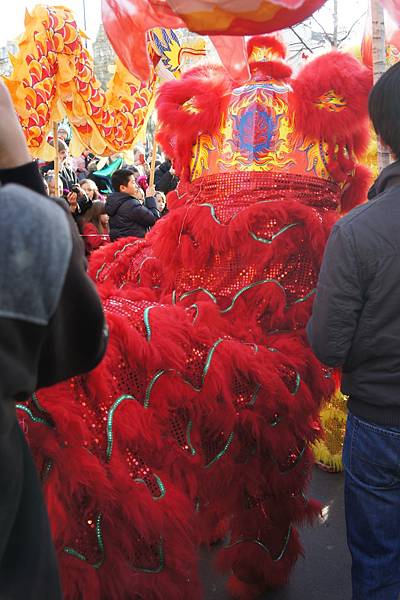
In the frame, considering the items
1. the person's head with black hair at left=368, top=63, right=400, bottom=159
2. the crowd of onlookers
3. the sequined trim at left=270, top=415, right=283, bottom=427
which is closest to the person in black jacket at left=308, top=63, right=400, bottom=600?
the person's head with black hair at left=368, top=63, right=400, bottom=159

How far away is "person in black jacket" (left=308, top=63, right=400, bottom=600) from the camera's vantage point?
52.2 inches

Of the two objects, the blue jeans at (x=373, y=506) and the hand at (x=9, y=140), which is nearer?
the hand at (x=9, y=140)

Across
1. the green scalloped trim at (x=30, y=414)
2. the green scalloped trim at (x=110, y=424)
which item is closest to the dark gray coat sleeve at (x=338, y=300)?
the green scalloped trim at (x=110, y=424)

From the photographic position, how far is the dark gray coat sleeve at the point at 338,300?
1.33 metres

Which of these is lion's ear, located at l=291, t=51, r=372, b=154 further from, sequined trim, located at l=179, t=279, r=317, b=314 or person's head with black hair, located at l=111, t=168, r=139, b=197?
person's head with black hair, located at l=111, t=168, r=139, b=197

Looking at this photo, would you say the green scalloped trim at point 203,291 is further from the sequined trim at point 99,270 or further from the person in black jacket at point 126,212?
the person in black jacket at point 126,212

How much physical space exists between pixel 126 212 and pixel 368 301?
364cm

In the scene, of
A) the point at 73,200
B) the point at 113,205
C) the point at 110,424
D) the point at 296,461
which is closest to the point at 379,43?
the point at 296,461

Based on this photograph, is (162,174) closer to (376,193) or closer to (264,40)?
(264,40)

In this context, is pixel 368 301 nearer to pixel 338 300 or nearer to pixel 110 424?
Answer: pixel 338 300

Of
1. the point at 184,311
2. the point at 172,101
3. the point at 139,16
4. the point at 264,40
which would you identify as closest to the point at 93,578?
the point at 184,311

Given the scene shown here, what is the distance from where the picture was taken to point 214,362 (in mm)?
1543

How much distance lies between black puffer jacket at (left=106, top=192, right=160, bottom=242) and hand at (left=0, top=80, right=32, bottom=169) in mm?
3962

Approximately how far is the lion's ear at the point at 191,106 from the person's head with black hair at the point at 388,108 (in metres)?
0.72
